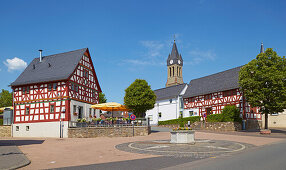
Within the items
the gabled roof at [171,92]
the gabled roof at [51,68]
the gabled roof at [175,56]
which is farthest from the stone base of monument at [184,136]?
the gabled roof at [175,56]

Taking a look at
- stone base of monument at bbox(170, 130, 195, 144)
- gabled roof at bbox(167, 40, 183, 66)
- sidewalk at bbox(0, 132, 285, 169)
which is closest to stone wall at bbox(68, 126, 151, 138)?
sidewalk at bbox(0, 132, 285, 169)

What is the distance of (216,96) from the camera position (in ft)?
147

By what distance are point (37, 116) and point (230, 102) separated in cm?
2748

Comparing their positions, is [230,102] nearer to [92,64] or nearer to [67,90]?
[92,64]

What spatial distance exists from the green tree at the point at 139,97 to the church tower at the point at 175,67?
69.4 meters

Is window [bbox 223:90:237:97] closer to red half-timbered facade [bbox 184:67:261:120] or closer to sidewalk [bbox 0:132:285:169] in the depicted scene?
red half-timbered facade [bbox 184:67:261:120]

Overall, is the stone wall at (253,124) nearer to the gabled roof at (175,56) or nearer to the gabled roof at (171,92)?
the gabled roof at (171,92)

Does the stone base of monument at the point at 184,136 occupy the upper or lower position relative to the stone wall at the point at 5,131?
upper

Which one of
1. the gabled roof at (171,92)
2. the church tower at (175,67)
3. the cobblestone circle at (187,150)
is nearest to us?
the cobblestone circle at (187,150)

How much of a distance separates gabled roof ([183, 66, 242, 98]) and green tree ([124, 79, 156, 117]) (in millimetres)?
14361

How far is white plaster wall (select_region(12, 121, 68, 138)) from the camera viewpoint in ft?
108

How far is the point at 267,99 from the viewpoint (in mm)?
→ 31016

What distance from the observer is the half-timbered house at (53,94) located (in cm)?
3381

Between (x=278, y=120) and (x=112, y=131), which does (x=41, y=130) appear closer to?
(x=112, y=131)
